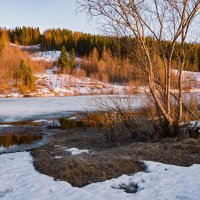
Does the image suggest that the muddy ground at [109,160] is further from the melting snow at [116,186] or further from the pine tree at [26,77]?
the pine tree at [26,77]

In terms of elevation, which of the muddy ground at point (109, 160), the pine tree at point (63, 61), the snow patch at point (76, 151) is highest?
the pine tree at point (63, 61)

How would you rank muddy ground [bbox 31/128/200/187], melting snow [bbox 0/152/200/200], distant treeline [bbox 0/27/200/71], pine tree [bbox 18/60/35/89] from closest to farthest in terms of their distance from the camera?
melting snow [bbox 0/152/200/200]
muddy ground [bbox 31/128/200/187]
pine tree [bbox 18/60/35/89]
distant treeline [bbox 0/27/200/71]

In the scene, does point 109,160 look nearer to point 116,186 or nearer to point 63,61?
point 116,186

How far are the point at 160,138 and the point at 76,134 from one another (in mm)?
5517

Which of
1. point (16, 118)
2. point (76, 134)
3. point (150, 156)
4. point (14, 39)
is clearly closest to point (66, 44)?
point (14, 39)

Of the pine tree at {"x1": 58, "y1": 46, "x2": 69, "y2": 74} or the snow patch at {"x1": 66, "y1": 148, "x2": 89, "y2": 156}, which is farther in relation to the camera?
the pine tree at {"x1": 58, "y1": 46, "x2": 69, "y2": 74}

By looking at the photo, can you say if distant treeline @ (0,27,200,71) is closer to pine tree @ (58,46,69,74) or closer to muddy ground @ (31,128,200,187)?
pine tree @ (58,46,69,74)

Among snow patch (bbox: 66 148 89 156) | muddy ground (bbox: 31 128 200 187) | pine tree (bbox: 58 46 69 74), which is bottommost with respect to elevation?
snow patch (bbox: 66 148 89 156)

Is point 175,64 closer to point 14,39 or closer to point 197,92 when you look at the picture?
point 197,92

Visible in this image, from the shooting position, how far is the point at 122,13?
391 inches

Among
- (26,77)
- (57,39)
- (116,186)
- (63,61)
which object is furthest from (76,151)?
(57,39)

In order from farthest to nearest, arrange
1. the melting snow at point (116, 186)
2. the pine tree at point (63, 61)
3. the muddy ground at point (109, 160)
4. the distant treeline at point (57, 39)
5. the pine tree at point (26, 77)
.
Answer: the distant treeline at point (57, 39)
the pine tree at point (63, 61)
the pine tree at point (26, 77)
the muddy ground at point (109, 160)
the melting snow at point (116, 186)

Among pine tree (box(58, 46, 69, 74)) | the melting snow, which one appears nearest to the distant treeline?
pine tree (box(58, 46, 69, 74))

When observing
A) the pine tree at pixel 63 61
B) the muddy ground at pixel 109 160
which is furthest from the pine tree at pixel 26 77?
the muddy ground at pixel 109 160
